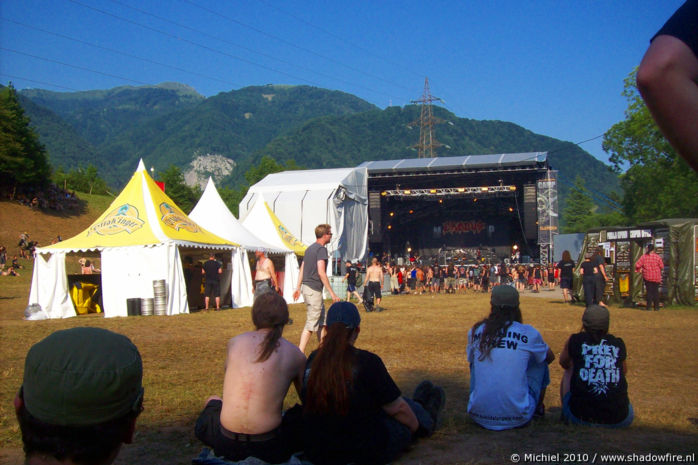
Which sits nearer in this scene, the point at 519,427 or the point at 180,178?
the point at 519,427

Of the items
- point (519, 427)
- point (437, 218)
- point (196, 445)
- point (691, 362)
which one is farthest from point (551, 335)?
point (437, 218)

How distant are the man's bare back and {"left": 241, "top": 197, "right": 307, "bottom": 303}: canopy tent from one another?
17329 mm

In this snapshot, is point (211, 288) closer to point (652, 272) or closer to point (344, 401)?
point (652, 272)

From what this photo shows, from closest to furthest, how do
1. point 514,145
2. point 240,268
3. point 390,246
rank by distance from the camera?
point 240,268
point 390,246
point 514,145

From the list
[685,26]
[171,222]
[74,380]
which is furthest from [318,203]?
[685,26]

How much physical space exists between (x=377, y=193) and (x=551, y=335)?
25.4 metres

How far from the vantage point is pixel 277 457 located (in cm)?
341

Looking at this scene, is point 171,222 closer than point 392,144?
Yes

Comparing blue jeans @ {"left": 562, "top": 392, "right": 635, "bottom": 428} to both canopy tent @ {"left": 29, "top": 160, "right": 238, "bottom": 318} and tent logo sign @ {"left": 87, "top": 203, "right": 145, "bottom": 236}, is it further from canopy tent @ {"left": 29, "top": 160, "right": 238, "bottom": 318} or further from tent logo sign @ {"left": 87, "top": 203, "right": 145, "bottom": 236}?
tent logo sign @ {"left": 87, "top": 203, "right": 145, "bottom": 236}

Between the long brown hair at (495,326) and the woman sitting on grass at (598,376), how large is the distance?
0.52m

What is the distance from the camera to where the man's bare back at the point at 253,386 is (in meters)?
3.41

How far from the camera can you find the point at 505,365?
4.18m

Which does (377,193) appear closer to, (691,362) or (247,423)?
(691,362)

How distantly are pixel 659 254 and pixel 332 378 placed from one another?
14.8 m
